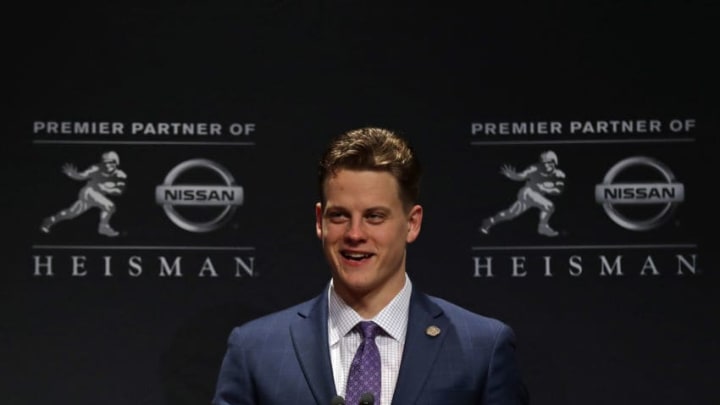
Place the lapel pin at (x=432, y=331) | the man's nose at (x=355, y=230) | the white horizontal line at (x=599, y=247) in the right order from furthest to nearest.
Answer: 1. the white horizontal line at (x=599, y=247)
2. the lapel pin at (x=432, y=331)
3. the man's nose at (x=355, y=230)

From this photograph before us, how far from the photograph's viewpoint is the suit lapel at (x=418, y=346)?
2520 mm

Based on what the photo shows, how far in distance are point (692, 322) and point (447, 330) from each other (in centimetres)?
129

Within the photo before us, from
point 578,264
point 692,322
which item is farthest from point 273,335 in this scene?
point 692,322

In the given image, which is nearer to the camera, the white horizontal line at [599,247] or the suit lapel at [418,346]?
the suit lapel at [418,346]

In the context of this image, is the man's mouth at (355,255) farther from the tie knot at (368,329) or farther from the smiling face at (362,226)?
the tie knot at (368,329)

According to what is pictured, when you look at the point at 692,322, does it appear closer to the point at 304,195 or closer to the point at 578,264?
the point at 578,264

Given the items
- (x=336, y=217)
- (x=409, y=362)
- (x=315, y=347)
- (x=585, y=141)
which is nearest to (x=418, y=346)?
(x=409, y=362)

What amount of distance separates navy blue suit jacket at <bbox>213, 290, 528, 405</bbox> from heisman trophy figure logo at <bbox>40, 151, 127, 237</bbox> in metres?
1.14

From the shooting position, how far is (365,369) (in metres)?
2.52

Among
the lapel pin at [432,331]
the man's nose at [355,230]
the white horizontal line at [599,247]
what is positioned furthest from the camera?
the white horizontal line at [599,247]

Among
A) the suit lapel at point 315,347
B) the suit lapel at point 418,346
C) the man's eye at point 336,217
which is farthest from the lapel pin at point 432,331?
the man's eye at point 336,217

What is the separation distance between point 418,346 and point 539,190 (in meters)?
1.21

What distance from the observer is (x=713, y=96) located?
3.63 metres

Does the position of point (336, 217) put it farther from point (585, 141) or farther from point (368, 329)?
point (585, 141)
